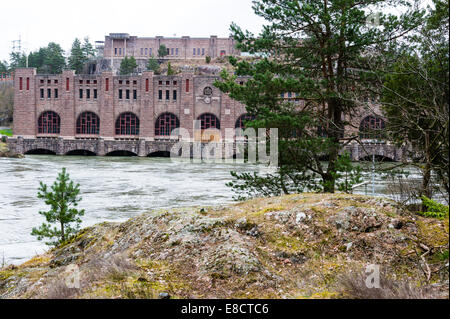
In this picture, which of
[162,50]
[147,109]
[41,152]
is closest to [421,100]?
[147,109]

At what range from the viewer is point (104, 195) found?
2147cm

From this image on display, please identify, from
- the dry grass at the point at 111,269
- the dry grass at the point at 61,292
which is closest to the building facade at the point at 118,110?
the dry grass at the point at 111,269

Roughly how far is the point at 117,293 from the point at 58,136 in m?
54.2

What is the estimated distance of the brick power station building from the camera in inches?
2063

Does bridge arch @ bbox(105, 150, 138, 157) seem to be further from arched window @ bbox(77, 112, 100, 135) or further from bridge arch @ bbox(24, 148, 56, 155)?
bridge arch @ bbox(24, 148, 56, 155)

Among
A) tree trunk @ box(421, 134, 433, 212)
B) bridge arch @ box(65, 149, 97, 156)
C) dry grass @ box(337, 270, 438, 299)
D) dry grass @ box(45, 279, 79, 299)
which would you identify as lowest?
bridge arch @ box(65, 149, 97, 156)

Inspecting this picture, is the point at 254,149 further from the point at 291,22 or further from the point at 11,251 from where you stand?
the point at 11,251

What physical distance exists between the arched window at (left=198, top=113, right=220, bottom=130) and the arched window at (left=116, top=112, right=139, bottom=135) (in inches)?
333

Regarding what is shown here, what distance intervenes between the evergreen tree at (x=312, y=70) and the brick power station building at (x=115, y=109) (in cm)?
4026

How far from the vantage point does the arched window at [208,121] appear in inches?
2080

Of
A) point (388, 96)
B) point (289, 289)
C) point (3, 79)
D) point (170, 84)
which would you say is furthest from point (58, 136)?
point (289, 289)

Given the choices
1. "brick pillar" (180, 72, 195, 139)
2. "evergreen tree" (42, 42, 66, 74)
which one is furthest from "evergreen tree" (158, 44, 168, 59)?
"brick pillar" (180, 72, 195, 139)

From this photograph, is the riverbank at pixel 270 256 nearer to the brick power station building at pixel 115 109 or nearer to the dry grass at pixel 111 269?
the dry grass at pixel 111 269

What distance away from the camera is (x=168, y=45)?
92.3m
